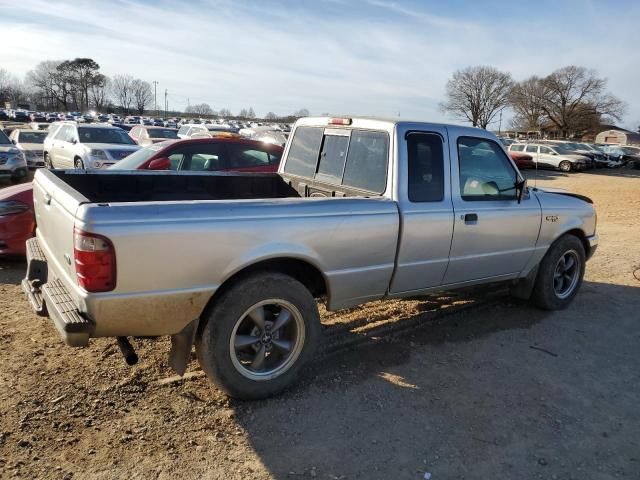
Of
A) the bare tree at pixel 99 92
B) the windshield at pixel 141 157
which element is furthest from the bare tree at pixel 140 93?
the windshield at pixel 141 157

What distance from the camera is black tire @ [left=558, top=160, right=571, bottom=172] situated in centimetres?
3238

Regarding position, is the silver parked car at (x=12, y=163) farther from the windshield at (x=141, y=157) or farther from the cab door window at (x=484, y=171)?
the cab door window at (x=484, y=171)

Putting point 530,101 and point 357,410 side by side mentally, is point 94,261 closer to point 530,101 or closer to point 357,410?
point 357,410

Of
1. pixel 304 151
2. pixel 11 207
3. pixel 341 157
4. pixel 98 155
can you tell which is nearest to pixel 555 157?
pixel 98 155

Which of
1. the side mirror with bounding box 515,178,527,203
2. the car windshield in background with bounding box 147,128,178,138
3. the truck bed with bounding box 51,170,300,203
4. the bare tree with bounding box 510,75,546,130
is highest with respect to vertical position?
the bare tree with bounding box 510,75,546,130

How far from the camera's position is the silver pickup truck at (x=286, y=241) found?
288 centimetres

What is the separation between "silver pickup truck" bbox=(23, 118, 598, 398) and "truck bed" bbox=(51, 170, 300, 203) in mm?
13

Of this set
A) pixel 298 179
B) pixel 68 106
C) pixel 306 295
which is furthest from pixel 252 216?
pixel 68 106

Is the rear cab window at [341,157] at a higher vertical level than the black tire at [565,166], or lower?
higher

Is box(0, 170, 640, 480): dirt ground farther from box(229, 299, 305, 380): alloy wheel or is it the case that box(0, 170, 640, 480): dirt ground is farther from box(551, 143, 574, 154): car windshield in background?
box(551, 143, 574, 154): car windshield in background

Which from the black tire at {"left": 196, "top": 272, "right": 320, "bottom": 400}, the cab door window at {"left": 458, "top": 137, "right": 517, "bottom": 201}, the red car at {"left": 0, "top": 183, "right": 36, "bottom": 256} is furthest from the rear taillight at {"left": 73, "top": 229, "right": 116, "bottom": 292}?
the red car at {"left": 0, "top": 183, "right": 36, "bottom": 256}

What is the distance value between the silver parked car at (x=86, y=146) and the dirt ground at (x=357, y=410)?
881cm

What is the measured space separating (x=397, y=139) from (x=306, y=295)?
1480mm

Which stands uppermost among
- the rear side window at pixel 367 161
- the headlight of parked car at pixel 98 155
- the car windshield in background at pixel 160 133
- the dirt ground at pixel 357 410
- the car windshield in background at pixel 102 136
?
the rear side window at pixel 367 161
